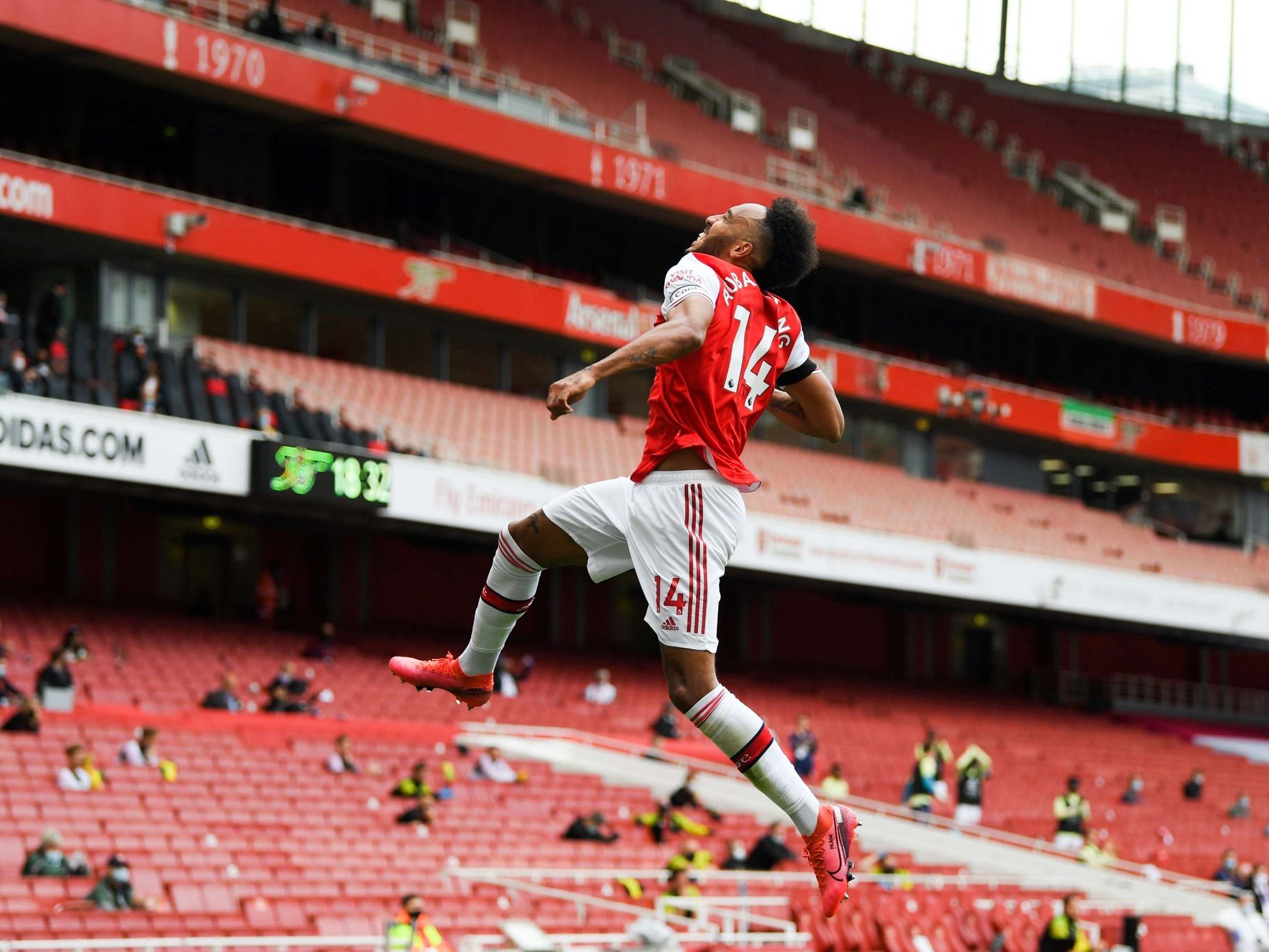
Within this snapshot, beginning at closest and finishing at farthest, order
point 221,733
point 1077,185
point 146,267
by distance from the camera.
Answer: point 221,733 → point 146,267 → point 1077,185

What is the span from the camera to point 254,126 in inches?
1288

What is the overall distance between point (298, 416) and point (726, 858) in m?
11.3

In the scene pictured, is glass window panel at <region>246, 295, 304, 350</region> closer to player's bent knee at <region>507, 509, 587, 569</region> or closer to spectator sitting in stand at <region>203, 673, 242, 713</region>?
spectator sitting in stand at <region>203, 673, 242, 713</region>

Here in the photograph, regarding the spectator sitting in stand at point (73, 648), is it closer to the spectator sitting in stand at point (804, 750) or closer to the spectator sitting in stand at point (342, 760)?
the spectator sitting in stand at point (342, 760)

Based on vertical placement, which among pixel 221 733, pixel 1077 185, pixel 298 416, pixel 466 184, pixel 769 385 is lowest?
pixel 221 733

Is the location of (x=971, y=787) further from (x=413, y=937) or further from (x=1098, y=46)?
(x=1098, y=46)

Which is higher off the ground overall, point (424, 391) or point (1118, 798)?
point (424, 391)

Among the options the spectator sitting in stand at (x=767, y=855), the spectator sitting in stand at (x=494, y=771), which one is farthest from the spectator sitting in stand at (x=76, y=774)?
the spectator sitting in stand at (x=767, y=855)

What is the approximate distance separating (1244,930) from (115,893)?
1277cm

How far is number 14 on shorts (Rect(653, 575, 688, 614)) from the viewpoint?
5602mm

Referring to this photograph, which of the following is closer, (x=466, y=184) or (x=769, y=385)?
(x=769, y=385)

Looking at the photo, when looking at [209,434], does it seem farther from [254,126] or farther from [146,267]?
[254,126]

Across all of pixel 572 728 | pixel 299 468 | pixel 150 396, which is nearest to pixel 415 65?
pixel 299 468

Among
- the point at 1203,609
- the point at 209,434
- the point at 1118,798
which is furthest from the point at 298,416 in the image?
the point at 1203,609
